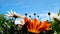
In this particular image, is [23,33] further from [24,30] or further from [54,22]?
[54,22]

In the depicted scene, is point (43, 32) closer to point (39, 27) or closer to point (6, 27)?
point (39, 27)

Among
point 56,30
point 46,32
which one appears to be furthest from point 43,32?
point 56,30

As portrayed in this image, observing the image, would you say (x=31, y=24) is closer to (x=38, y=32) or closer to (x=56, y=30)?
(x=38, y=32)

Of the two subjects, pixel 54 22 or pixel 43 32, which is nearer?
pixel 43 32

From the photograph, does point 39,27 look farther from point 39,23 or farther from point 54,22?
point 54,22

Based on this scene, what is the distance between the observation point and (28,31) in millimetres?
823

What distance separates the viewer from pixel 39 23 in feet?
2.83

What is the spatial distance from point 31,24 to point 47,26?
7 cm

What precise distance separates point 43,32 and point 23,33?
0.09 metres

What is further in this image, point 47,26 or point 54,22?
point 54,22

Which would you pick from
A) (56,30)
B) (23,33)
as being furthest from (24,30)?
(56,30)

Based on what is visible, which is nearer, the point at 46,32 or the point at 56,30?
the point at 46,32

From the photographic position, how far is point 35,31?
82cm

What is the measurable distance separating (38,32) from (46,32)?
4 centimetres
